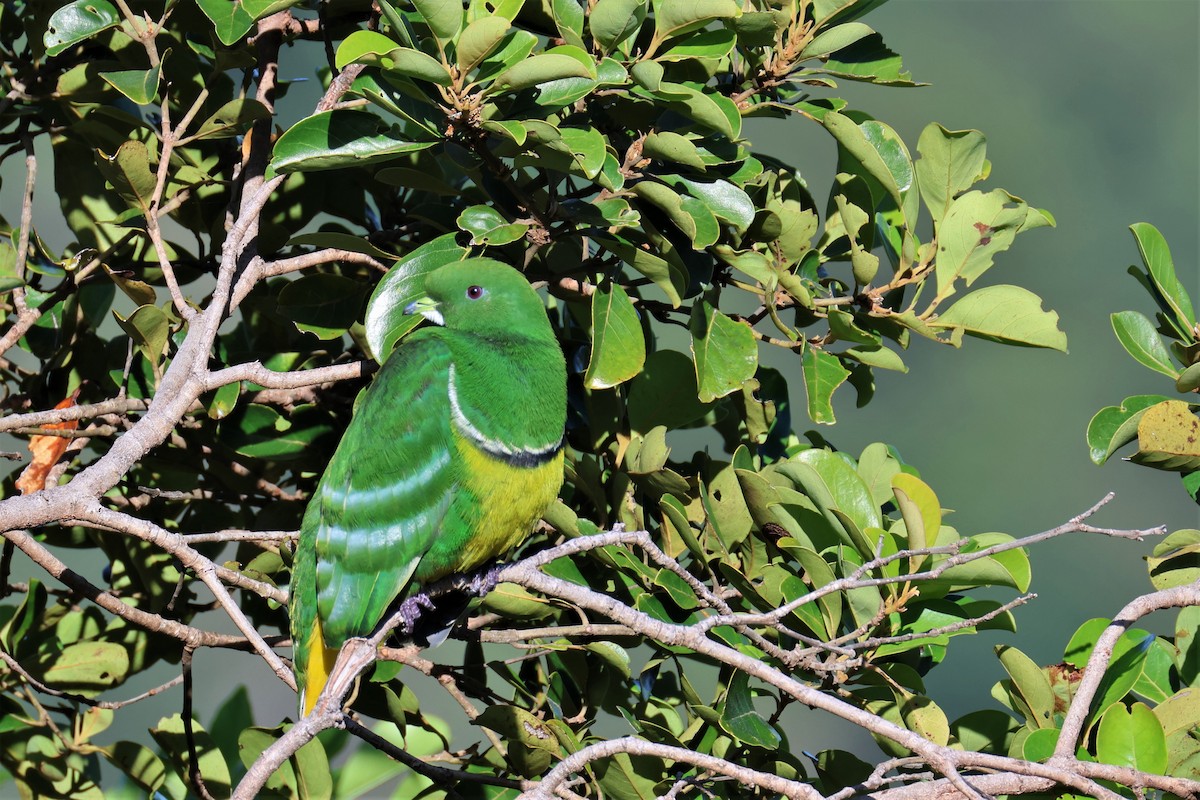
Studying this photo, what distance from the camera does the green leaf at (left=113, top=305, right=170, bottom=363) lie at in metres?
2.35

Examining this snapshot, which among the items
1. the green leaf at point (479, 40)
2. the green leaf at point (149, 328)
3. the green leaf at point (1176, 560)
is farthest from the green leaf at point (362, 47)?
the green leaf at point (1176, 560)

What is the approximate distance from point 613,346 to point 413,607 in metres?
0.77

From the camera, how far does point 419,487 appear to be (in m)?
2.47

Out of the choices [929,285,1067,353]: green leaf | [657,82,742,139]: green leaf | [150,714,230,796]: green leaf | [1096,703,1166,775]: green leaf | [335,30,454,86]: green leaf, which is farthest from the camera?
[150,714,230,796]: green leaf

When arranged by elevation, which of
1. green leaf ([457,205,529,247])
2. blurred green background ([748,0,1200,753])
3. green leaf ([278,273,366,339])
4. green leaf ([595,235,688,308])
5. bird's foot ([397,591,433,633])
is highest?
green leaf ([457,205,529,247])

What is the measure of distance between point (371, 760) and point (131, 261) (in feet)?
4.72

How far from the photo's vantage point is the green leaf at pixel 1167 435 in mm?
2494

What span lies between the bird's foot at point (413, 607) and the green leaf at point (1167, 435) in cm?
162

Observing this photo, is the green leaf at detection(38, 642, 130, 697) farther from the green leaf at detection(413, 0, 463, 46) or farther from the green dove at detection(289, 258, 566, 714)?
the green leaf at detection(413, 0, 463, 46)

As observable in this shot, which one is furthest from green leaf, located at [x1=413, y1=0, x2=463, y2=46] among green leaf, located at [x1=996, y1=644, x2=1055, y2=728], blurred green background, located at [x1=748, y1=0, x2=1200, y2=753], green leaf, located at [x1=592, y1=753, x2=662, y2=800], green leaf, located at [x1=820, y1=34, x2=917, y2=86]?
blurred green background, located at [x1=748, y1=0, x2=1200, y2=753]

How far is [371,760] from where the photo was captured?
2.88 m

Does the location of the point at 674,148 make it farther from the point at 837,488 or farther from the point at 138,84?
the point at 138,84

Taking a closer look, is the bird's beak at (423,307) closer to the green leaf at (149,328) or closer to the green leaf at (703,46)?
the green leaf at (149,328)

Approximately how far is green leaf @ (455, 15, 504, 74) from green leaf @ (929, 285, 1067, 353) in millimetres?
1120
